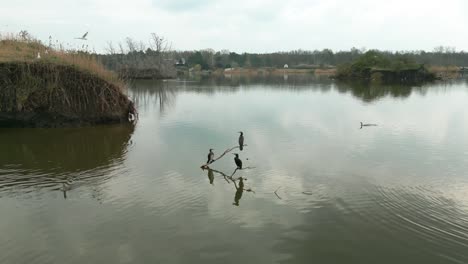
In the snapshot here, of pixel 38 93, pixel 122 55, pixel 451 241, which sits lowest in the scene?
pixel 451 241

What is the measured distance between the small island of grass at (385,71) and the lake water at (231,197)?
49.4 m

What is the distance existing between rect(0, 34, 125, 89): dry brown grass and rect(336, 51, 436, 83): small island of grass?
51.9 metres

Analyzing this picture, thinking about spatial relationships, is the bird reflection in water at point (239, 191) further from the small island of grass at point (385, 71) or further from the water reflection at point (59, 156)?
the small island of grass at point (385, 71)

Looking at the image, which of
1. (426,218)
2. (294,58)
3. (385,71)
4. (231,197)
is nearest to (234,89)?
(385,71)

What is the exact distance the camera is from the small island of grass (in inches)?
2400

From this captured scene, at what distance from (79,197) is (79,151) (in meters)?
4.47

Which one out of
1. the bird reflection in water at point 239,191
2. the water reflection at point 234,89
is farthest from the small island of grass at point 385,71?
the bird reflection in water at point 239,191

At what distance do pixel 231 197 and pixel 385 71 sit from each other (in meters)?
59.6

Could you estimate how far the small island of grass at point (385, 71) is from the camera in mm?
60969

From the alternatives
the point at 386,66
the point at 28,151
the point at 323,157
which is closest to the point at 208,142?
the point at 323,157

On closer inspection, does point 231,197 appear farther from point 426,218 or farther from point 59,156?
point 59,156

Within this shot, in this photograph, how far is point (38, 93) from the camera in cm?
1538

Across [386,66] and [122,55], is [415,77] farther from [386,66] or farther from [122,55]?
[122,55]

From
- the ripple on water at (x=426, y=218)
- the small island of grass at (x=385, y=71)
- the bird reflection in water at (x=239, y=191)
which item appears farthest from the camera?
the small island of grass at (x=385, y=71)
